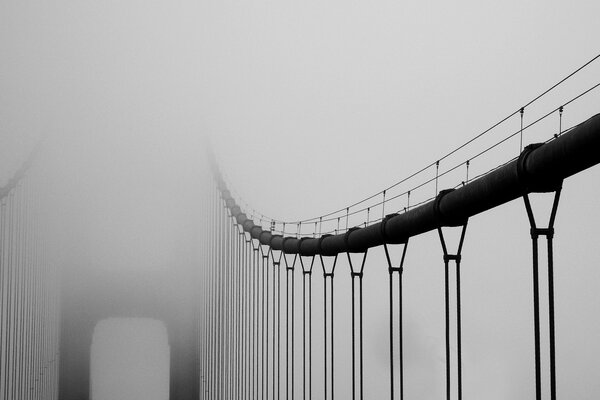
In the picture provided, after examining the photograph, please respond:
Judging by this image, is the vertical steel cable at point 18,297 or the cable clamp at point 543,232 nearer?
the cable clamp at point 543,232

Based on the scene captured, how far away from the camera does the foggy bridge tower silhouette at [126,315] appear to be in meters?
30.7

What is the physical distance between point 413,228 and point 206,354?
25.2 m

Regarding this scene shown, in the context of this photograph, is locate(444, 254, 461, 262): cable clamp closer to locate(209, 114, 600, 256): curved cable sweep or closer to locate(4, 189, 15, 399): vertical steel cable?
locate(209, 114, 600, 256): curved cable sweep

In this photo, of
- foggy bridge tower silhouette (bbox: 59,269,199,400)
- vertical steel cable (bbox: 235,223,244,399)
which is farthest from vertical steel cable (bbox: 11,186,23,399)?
vertical steel cable (bbox: 235,223,244,399)

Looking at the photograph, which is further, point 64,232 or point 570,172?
point 64,232

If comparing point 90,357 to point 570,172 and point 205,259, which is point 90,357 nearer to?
point 205,259

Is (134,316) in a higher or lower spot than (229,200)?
lower

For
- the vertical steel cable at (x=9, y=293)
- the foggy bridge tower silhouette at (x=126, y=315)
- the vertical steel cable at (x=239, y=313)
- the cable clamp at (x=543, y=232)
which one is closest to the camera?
the cable clamp at (x=543, y=232)

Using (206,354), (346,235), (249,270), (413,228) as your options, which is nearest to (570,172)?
(413,228)

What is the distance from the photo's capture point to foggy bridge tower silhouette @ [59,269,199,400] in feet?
101

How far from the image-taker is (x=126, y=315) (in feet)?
112

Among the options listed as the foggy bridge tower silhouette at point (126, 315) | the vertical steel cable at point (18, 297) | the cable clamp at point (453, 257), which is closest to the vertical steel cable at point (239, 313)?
the vertical steel cable at point (18, 297)

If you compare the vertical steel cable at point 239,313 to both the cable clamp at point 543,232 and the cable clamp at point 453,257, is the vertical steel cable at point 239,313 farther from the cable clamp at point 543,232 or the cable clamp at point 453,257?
the cable clamp at point 543,232

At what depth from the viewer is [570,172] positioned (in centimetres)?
318
